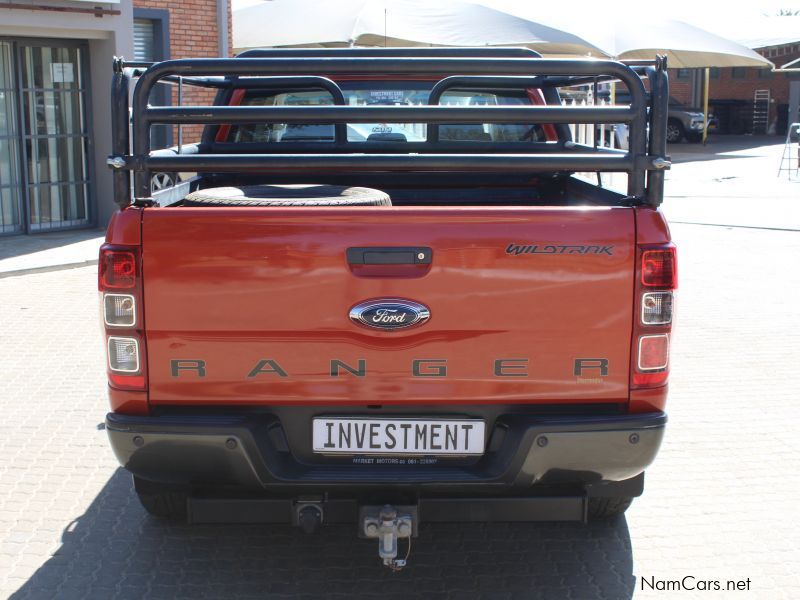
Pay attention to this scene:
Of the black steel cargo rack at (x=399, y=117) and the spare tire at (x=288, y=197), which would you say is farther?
the spare tire at (x=288, y=197)

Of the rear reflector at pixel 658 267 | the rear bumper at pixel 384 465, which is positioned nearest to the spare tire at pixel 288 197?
the rear bumper at pixel 384 465

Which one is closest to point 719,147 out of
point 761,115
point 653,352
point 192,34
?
point 761,115

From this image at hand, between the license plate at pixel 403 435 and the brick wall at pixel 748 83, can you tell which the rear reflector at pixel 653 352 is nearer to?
the license plate at pixel 403 435

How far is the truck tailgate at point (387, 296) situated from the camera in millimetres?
3348

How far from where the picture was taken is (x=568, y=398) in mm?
3479

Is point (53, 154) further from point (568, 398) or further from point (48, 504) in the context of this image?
point (568, 398)

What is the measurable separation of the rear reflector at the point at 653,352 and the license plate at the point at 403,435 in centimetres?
57

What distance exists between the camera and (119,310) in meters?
3.41

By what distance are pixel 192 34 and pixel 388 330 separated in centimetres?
1302

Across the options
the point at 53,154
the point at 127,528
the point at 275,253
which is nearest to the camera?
the point at 275,253

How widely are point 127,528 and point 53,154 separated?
1022cm

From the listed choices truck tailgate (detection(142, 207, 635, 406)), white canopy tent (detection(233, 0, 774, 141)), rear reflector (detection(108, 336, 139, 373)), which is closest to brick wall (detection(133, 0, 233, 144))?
white canopy tent (detection(233, 0, 774, 141))

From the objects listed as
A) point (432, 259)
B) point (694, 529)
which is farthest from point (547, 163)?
point (694, 529)

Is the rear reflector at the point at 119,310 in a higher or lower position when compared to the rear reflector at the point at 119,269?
lower
